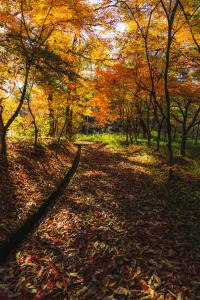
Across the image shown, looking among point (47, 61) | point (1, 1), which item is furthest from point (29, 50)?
point (1, 1)

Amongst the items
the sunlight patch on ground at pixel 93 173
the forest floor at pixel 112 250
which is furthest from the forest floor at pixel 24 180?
the sunlight patch on ground at pixel 93 173

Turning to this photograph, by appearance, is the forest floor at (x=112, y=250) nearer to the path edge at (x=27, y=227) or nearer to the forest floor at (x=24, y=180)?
the path edge at (x=27, y=227)

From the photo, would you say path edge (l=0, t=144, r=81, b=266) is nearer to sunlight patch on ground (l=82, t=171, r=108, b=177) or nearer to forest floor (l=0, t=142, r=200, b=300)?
forest floor (l=0, t=142, r=200, b=300)

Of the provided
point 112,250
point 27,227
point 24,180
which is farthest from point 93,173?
point 112,250

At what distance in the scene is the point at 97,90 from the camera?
800 inches

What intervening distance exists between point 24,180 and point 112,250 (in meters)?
4.65

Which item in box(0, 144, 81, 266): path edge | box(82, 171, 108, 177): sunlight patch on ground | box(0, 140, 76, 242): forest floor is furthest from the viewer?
box(82, 171, 108, 177): sunlight patch on ground

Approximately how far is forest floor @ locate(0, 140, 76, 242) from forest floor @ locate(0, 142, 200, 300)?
0.66 meters

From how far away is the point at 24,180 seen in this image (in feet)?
27.7

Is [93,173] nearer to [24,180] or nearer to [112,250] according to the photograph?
[24,180]

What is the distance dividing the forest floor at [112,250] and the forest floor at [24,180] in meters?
0.66

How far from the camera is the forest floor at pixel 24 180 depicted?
6297mm

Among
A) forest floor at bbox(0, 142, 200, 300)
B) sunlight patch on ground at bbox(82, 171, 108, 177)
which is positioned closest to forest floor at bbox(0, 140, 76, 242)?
forest floor at bbox(0, 142, 200, 300)

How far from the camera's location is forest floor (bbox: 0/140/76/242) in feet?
20.7
